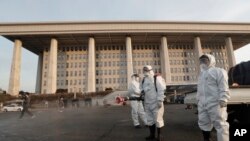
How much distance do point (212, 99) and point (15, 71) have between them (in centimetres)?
6014

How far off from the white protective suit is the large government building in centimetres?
4978

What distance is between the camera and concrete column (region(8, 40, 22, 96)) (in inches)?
2256

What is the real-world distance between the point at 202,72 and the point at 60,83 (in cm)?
6650

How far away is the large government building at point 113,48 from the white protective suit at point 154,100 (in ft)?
163

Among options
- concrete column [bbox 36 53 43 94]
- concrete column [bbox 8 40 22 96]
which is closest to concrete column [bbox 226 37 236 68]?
concrete column [bbox 36 53 43 94]

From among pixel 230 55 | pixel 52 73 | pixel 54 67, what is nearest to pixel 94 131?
pixel 52 73

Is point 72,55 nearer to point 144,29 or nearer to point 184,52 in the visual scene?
point 144,29

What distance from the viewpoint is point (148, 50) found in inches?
2790

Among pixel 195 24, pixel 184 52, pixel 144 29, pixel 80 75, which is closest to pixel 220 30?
pixel 195 24

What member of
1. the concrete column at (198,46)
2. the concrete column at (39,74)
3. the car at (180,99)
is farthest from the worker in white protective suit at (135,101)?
the concrete column at (39,74)

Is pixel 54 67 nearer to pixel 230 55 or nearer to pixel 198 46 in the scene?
pixel 198 46

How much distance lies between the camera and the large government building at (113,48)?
59.7 metres

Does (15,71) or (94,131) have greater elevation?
(15,71)

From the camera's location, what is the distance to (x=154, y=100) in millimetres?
6367
